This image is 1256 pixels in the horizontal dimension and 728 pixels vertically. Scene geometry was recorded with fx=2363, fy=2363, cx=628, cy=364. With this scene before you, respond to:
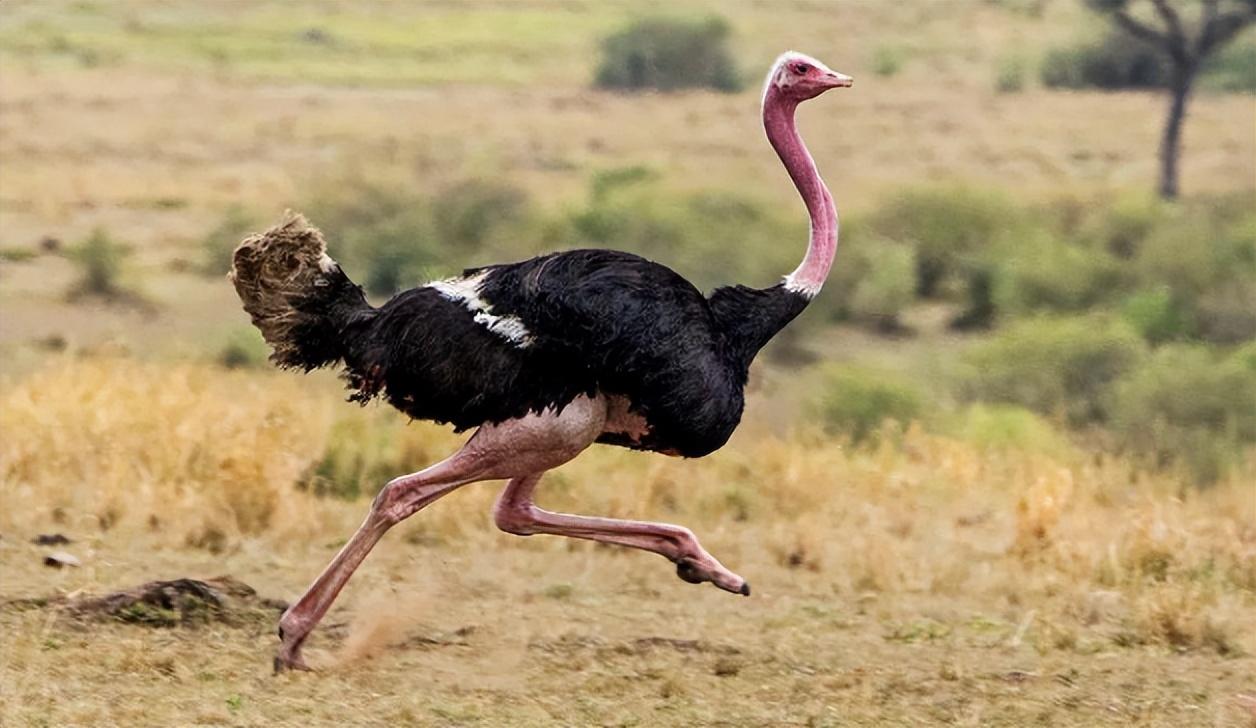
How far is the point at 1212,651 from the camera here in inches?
306

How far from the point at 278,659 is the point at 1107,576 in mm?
3572

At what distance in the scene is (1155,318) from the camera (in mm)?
17078

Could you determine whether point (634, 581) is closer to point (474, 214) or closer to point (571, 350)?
point (571, 350)

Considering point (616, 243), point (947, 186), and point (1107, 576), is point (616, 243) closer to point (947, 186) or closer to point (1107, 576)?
point (947, 186)

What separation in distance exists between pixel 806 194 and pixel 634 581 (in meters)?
2.30

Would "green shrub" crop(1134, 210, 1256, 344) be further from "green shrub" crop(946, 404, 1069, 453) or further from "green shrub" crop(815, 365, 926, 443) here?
"green shrub" crop(815, 365, 926, 443)

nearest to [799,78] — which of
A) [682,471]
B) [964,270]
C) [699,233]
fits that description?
[682,471]

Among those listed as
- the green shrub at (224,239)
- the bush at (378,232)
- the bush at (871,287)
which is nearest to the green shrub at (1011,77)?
the bush at (378,232)

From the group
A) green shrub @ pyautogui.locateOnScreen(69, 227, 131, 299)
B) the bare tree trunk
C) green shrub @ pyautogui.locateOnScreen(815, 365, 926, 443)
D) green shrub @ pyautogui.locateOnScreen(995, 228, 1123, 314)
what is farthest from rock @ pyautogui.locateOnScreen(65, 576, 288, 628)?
the bare tree trunk

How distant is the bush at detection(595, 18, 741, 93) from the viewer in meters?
39.8

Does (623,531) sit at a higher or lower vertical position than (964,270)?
higher

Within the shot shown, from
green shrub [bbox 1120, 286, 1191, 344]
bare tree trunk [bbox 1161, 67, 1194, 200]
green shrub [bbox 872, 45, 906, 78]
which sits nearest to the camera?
green shrub [bbox 1120, 286, 1191, 344]

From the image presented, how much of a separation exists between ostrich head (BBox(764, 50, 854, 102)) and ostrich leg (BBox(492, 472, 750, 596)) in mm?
1338

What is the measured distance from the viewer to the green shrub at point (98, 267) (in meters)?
18.4
